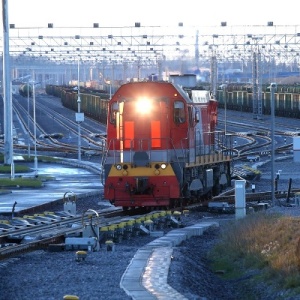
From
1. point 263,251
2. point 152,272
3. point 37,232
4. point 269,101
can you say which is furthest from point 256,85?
point 152,272

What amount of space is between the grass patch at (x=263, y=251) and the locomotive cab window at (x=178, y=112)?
5496 mm

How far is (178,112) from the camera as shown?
2795 centimetres

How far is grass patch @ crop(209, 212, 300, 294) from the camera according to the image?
51.9 ft

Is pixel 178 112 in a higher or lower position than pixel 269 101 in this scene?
higher

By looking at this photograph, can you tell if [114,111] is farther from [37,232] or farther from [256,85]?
[256,85]

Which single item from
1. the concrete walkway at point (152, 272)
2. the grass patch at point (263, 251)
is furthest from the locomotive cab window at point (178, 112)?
the concrete walkway at point (152, 272)

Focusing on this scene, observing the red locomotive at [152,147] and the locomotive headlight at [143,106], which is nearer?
the red locomotive at [152,147]

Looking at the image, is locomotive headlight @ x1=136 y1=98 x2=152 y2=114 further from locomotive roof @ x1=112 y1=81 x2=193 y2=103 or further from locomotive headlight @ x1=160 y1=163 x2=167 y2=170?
locomotive headlight @ x1=160 y1=163 x2=167 y2=170

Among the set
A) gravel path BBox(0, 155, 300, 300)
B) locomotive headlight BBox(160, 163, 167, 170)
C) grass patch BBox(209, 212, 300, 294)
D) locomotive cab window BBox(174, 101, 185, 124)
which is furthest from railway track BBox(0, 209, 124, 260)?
locomotive cab window BBox(174, 101, 185, 124)

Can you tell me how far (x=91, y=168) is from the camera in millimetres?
49906

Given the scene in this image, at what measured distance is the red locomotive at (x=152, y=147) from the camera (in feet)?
89.4

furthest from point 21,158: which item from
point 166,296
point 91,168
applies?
point 166,296

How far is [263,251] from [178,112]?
33.0 ft

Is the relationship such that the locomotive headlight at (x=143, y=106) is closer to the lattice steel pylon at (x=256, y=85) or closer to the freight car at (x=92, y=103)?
the freight car at (x=92, y=103)
